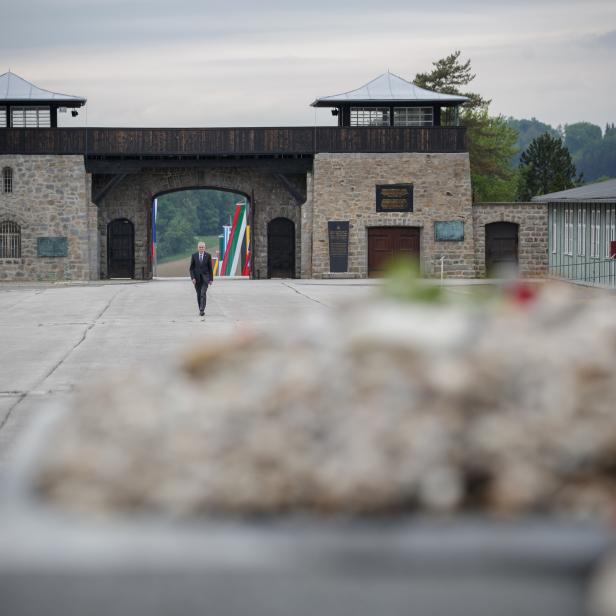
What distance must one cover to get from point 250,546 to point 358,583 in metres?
0.20

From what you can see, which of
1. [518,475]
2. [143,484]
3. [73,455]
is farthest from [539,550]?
[73,455]

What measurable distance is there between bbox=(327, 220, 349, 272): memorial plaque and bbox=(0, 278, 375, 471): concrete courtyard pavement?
3.33 meters

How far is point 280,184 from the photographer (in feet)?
136

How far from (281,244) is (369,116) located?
5.60 meters

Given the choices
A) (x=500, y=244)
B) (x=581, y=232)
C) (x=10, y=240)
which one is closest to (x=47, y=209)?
(x=10, y=240)

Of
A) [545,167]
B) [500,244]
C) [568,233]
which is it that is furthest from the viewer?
[545,167]

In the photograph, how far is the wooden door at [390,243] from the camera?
40.5 metres

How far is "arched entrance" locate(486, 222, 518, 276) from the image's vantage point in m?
41.1

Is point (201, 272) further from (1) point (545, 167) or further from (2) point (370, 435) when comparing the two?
(1) point (545, 167)

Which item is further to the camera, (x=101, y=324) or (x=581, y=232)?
(x=581, y=232)

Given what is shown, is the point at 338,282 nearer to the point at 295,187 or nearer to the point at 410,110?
the point at 295,187

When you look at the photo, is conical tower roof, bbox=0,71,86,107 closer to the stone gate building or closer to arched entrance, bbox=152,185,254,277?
the stone gate building

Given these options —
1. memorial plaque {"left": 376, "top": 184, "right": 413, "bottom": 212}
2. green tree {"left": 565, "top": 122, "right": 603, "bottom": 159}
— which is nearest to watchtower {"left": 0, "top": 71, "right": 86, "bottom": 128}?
memorial plaque {"left": 376, "top": 184, "right": 413, "bottom": 212}

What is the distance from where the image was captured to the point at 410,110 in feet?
135
